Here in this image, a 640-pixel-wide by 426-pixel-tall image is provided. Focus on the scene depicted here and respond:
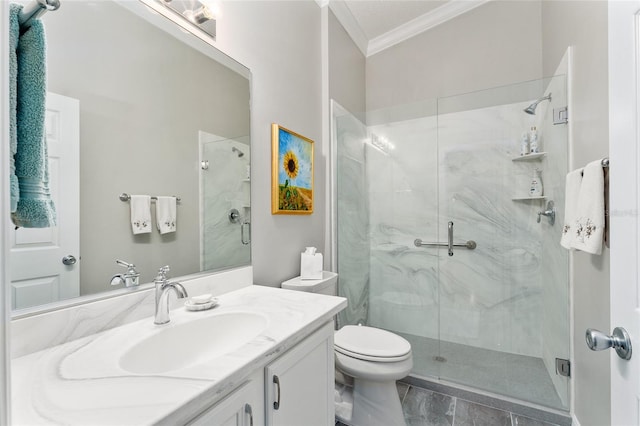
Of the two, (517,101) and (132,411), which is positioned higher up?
(517,101)

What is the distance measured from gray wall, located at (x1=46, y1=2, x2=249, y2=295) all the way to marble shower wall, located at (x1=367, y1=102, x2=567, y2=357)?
1.70 m

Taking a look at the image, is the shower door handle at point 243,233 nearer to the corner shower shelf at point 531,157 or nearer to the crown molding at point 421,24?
the corner shower shelf at point 531,157

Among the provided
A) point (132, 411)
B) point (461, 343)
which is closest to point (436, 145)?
point (461, 343)

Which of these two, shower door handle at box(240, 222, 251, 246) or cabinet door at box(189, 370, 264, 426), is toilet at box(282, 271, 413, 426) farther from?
cabinet door at box(189, 370, 264, 426)

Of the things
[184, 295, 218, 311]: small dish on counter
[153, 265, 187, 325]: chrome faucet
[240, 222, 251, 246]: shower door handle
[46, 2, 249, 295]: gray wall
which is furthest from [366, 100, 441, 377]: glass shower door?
[153, 265, 187, 325]: chrome faucet

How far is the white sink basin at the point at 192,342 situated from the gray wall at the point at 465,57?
8.17ft

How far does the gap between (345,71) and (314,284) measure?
6.08 ft

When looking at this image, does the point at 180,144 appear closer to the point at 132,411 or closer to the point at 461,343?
the point at 132,411

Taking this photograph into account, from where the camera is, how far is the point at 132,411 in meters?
0.50

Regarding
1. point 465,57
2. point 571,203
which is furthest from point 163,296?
point 465,57

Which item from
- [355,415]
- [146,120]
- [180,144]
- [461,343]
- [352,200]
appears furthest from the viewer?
[352,200]

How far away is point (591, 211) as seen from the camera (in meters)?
1.10

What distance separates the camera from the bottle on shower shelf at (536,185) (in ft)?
6.57

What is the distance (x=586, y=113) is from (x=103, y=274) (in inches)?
83.1
